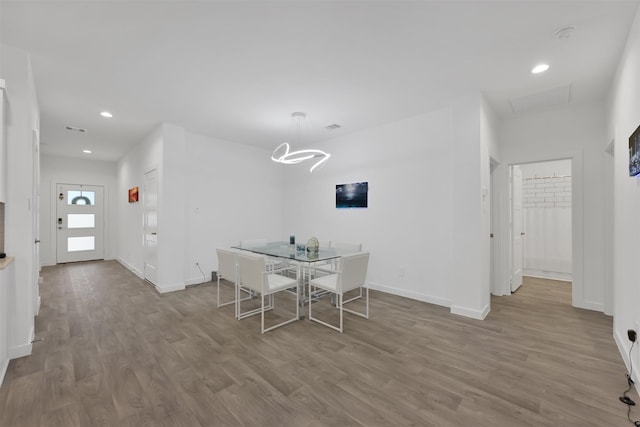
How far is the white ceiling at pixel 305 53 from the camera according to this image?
2029mm

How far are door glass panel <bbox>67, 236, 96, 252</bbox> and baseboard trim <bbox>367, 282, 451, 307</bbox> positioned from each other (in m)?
7.69

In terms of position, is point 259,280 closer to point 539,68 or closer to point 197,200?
point 197,200

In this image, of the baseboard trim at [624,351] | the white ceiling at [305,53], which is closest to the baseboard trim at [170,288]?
the white ceiling at [305,53]

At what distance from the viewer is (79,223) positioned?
24.2 feet

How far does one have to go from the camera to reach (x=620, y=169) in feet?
8.25

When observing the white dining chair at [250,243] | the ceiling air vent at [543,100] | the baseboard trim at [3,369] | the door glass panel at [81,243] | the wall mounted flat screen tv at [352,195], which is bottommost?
the baseboard trim at [3,369]

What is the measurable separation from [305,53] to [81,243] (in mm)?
8311

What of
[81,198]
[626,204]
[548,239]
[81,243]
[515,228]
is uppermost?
[81,198]

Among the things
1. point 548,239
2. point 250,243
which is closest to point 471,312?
point 250,243

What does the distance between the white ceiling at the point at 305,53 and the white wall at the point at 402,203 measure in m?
0.52

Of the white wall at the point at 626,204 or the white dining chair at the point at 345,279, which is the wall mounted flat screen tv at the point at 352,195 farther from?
the white wall at the point at 626,204

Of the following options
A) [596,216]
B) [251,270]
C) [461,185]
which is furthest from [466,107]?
[251,270]

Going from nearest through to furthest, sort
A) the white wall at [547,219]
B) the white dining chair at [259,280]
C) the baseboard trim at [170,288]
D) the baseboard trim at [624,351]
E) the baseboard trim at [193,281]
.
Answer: the baseboard trim at [624,351] → the white dining chair at [259,280] → the baseboard trim at [170,288] → the baseboard trim at [193,281] → the white wall at [547,219]

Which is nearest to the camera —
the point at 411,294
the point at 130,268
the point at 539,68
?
the point at 539,68
